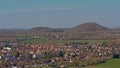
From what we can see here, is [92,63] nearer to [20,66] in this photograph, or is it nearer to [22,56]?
[20,66]

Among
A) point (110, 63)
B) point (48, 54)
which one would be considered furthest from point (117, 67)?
point (48, 54)

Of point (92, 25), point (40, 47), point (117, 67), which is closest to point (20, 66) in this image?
point (117, 67)

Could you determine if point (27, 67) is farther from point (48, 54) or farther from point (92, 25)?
point (92, 25)

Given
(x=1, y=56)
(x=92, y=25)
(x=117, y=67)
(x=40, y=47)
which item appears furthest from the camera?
(x=92, y=25)

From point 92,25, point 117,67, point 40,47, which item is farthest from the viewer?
point 92,25

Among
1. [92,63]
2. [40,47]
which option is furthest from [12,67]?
[40,47]

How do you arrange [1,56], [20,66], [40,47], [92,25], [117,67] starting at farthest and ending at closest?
[92,25] → [40,47] → [1,56] → [20,66] → [117,67]

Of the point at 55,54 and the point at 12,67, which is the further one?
the point at 55,54

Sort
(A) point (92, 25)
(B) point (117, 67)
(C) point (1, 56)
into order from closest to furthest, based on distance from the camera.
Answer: (B) point (117, 67) → (C) point (1, 56) → (A) point (92, 25)

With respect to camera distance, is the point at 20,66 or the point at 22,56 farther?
the point at 22,56
